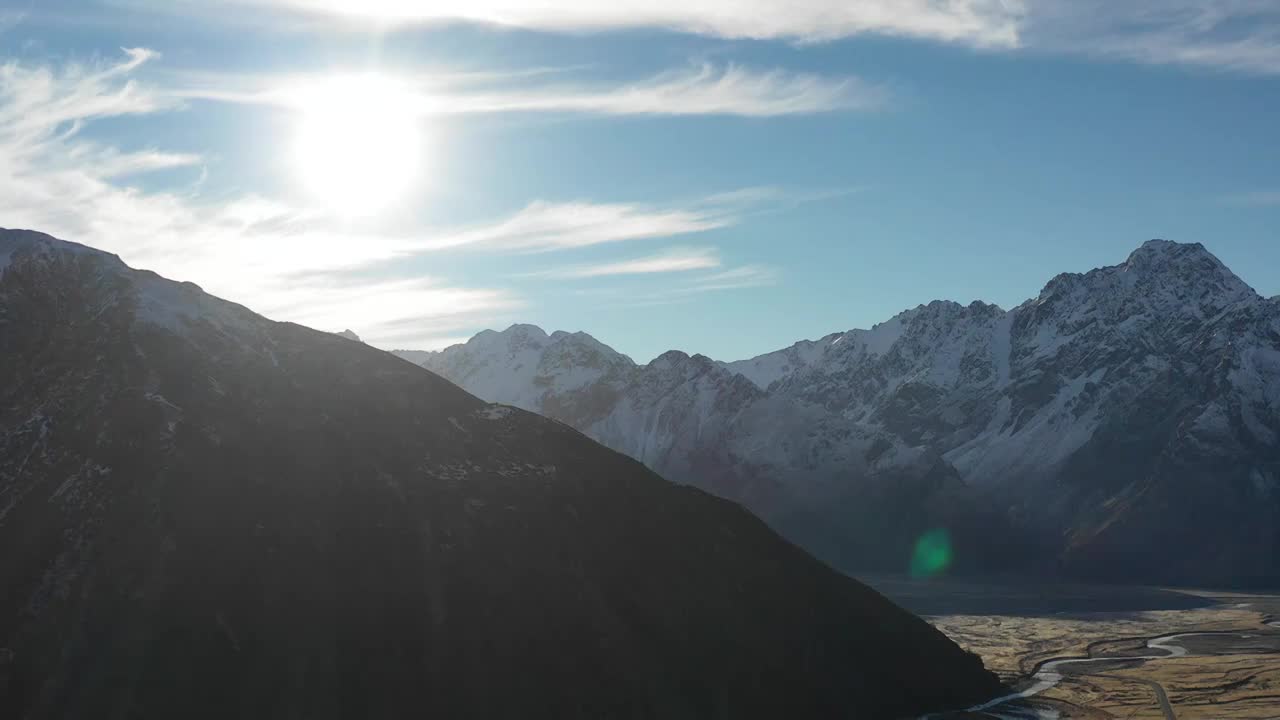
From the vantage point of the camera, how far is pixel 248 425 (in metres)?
142

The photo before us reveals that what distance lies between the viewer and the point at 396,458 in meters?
148

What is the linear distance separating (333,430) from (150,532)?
88.2 feet

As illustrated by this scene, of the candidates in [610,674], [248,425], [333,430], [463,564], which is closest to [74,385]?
[248,425]

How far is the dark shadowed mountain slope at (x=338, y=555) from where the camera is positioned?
11862 centimetres

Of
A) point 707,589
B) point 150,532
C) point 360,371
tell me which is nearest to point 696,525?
point 707,589

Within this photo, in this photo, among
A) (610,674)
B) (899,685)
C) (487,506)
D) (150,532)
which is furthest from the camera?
(899,685)

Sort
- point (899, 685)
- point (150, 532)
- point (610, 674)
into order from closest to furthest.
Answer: point (150, 532)
point (610, 674)
point (899, 685)

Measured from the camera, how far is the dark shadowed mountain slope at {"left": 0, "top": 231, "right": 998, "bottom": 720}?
118625 millimetres

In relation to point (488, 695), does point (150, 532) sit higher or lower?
higher

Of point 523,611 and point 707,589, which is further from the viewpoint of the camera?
point 707,589

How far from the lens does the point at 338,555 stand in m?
133

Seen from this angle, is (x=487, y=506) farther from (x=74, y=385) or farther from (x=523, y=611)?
(x=74, y=385)

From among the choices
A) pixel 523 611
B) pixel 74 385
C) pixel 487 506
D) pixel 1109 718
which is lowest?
pixel 1109 718

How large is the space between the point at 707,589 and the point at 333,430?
4663 cm
